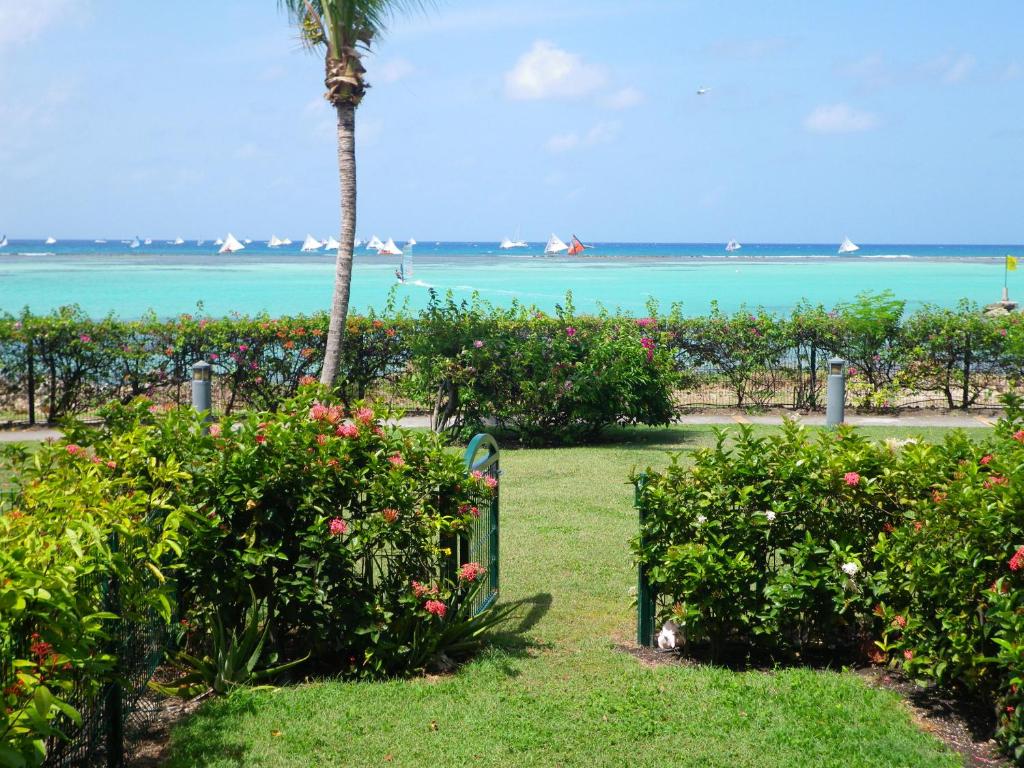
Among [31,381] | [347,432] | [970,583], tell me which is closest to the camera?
[970,583]

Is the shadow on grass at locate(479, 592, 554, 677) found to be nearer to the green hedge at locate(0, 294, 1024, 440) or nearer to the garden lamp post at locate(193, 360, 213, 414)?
the garden lamp post at locate(193, 360, 213, 414)

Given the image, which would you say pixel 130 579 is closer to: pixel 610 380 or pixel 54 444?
pixel 54 444

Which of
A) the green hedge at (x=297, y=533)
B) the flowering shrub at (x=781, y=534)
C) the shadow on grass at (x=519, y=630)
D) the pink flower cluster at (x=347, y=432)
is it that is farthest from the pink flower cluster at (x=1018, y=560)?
the pink flower cluster at (x=347, y=432)

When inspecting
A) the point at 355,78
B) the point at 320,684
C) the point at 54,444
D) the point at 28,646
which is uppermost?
the point at 355,78

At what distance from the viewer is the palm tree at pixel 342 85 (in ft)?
42.4

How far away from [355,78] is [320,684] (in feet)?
32.3

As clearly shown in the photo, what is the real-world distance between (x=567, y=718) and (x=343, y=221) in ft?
32.2

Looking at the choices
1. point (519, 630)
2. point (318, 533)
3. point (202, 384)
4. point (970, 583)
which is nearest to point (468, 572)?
point (318, 533)

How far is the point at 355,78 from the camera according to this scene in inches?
518

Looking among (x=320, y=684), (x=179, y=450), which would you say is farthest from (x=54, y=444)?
(x=320, y=684)

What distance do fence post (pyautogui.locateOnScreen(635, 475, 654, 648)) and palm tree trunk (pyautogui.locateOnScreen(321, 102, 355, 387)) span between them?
8081mm

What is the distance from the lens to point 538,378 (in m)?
13.6

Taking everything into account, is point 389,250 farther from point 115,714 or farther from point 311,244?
point 115,714

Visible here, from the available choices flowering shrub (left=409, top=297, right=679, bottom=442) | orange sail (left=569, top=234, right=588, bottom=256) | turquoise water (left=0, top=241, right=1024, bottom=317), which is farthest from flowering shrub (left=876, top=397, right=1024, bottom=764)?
orange sail (left=569, top=234, right=588, bottom=256)
